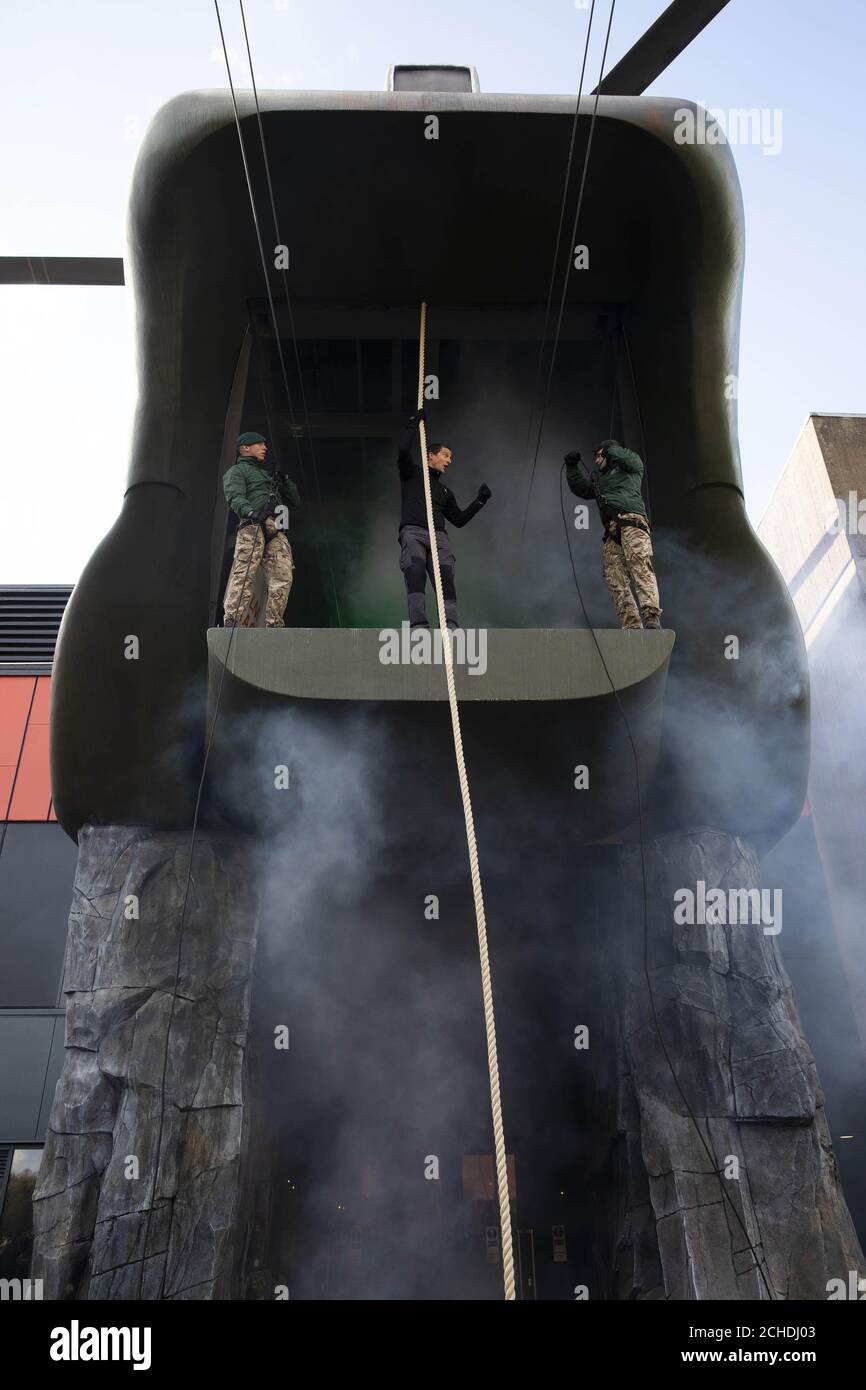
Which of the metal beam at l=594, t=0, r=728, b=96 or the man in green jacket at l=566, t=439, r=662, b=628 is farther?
the metal beam at l=594, t=0, r=728, b=96

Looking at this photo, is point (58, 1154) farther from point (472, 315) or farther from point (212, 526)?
point (472, 315)

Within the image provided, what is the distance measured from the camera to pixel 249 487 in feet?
24.3

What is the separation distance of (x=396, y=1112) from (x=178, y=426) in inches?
246

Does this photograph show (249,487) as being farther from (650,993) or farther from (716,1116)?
(716,1116)

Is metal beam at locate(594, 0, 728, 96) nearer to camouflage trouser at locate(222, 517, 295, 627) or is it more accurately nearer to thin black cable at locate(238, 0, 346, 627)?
thin black cable at locate(238, 0, 346, 627)

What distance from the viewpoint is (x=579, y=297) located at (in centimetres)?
868

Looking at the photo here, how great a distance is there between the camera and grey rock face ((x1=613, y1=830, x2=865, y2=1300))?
20.2 feet

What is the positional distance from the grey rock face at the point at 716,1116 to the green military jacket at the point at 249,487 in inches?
155

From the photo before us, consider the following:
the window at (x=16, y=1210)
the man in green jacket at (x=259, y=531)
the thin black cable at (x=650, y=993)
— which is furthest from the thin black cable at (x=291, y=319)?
the window at (x=16, y=1210)

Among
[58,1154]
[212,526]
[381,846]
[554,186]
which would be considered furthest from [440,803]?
[554,186]

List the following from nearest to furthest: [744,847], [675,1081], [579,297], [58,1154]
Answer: [58,1154]
[675,1081]
[744,847]
[579,297]

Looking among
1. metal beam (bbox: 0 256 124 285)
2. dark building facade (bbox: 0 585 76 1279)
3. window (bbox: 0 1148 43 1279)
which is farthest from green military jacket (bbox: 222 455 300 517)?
window (bbox: 0 1148 43 1279)

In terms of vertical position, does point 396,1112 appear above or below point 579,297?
below
